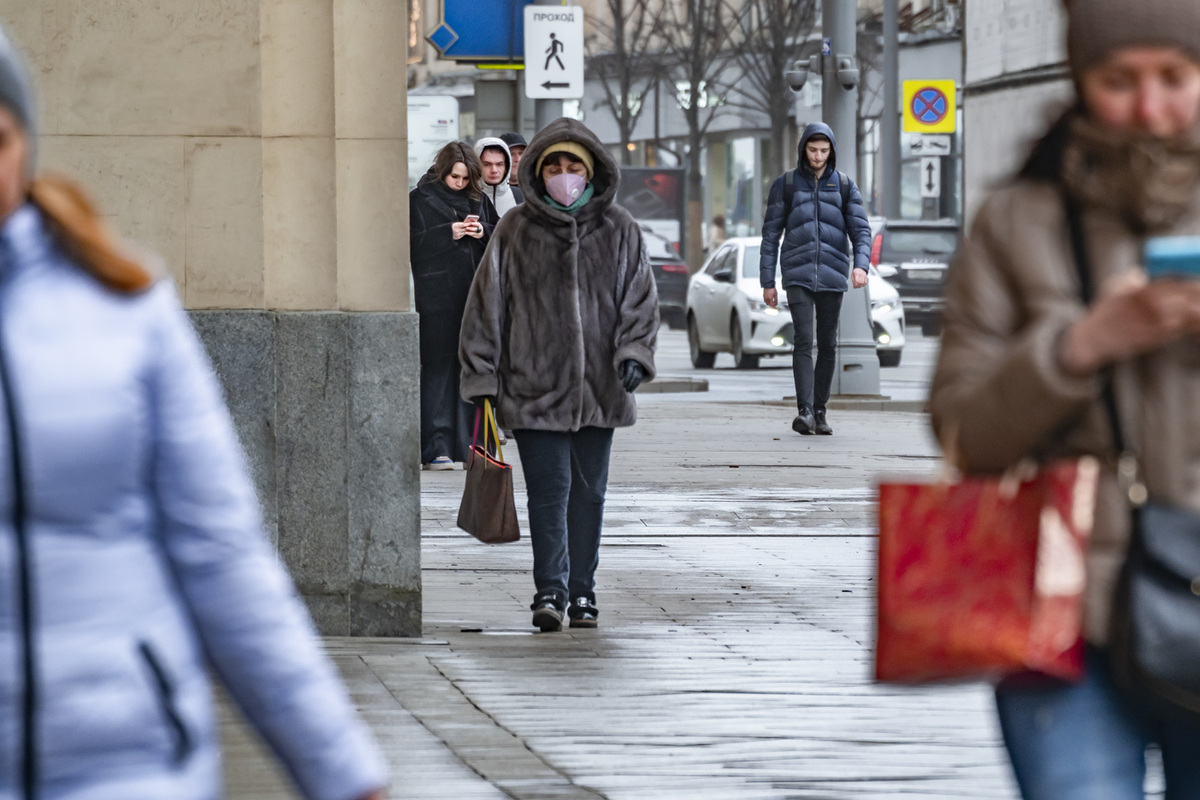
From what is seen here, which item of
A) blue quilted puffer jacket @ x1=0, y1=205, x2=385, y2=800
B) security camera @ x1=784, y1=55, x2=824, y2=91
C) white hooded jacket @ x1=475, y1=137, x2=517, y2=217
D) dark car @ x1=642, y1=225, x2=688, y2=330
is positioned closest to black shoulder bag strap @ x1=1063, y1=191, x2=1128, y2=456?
blue quilted puffer jacket @ x1=0, y1=205, x2=385, y2=800

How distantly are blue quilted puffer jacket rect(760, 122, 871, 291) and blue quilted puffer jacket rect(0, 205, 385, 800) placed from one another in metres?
12.5

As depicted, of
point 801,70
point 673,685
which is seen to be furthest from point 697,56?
point 673,685

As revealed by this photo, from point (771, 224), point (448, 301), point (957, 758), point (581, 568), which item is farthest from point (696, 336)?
point (957, 758)

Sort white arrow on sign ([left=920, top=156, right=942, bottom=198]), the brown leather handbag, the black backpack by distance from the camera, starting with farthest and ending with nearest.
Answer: white arrow on sign ([left=920, top=156, right=942, bottom=198]), the black backpack, the brown leather handbag

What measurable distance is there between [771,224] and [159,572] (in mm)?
12904

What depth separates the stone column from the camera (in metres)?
6.92

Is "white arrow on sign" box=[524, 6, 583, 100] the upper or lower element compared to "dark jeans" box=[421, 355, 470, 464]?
upper

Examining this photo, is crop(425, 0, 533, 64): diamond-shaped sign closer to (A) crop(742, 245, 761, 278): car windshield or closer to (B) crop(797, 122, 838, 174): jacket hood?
(B) crop(797, 122, 838, 174): jacket hood

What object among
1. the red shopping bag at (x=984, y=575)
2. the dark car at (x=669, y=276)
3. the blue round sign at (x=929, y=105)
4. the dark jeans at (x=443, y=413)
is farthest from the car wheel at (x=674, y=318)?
the red shopping bag at (x=984, y=575)

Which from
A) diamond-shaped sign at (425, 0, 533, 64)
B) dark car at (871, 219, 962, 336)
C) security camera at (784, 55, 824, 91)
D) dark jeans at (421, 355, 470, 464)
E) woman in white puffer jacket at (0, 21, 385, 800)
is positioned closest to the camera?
woman in white puffer jacket at (0, 21, 385, 800)

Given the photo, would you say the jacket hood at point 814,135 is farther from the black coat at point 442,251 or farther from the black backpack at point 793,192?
the black coat at point 442,251

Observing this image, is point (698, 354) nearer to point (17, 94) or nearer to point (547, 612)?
point (547, 612)

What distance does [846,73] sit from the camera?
18891 mm

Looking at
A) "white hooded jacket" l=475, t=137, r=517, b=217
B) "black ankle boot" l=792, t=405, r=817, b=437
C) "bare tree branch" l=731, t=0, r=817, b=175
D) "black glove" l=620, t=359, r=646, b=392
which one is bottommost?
"black ankle boot" l=792, t=405, r=817, b=437
